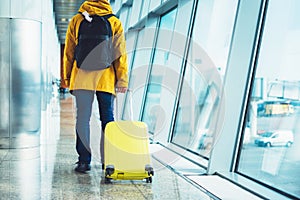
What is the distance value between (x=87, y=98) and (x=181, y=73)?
6.60 ft

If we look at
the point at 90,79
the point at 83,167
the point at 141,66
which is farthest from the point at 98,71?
the point at 141,66

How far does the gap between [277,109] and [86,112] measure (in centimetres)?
144

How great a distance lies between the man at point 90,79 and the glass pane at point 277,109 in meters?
1.06

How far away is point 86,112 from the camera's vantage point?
306 cm

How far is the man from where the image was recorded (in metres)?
3.00

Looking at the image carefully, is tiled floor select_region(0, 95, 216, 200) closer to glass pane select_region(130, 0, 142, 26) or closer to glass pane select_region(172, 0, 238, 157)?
glass pane select_region(172, 0, 238, 157)

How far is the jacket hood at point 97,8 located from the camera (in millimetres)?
3045

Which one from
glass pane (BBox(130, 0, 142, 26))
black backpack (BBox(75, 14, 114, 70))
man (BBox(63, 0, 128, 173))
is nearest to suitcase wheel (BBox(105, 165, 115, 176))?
man (BBox(63, 0, 128, 173))

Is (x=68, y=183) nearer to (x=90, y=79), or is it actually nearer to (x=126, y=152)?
(x=126, y=152)

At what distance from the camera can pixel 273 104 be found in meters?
2.89

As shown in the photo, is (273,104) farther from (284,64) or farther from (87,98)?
(87,98)

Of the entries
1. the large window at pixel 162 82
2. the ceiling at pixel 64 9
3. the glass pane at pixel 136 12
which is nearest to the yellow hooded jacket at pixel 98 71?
the large window at pixel 162 82

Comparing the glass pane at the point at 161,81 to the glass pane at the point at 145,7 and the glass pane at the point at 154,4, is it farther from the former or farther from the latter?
the glass pane at the point at 145,7

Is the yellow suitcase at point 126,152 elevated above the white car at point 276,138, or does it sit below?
below
